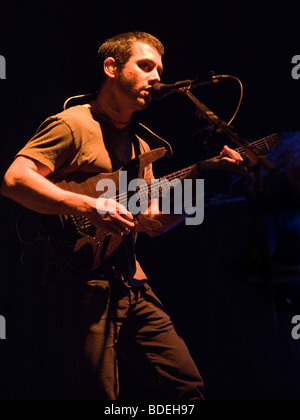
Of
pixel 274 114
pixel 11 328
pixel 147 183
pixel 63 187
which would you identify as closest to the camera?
pixel 63 187

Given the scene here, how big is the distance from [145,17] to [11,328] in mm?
2498

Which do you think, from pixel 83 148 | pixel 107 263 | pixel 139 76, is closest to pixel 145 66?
pixel 139 76

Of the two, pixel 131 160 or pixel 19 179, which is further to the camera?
pixel 131 160

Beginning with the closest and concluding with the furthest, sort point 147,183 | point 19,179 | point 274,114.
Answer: point 19,179, point 147,183, point 274,114

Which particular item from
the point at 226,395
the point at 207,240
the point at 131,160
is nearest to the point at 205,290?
the point at 207,240

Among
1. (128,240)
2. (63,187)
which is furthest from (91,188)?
(128,240)

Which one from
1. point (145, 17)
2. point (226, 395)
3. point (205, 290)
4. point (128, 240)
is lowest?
point (226, 395)

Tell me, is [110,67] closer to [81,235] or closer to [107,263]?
[81,235]

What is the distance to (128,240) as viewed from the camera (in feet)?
7.70

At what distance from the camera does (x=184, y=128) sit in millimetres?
3672

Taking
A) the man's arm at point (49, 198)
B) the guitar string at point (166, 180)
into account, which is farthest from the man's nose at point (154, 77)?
the man's arm at point (49, 198)

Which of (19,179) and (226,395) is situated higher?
(19,179)

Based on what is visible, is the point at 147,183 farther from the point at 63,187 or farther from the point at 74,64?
the point at 74,64

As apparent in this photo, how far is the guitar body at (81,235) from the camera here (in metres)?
2.17
